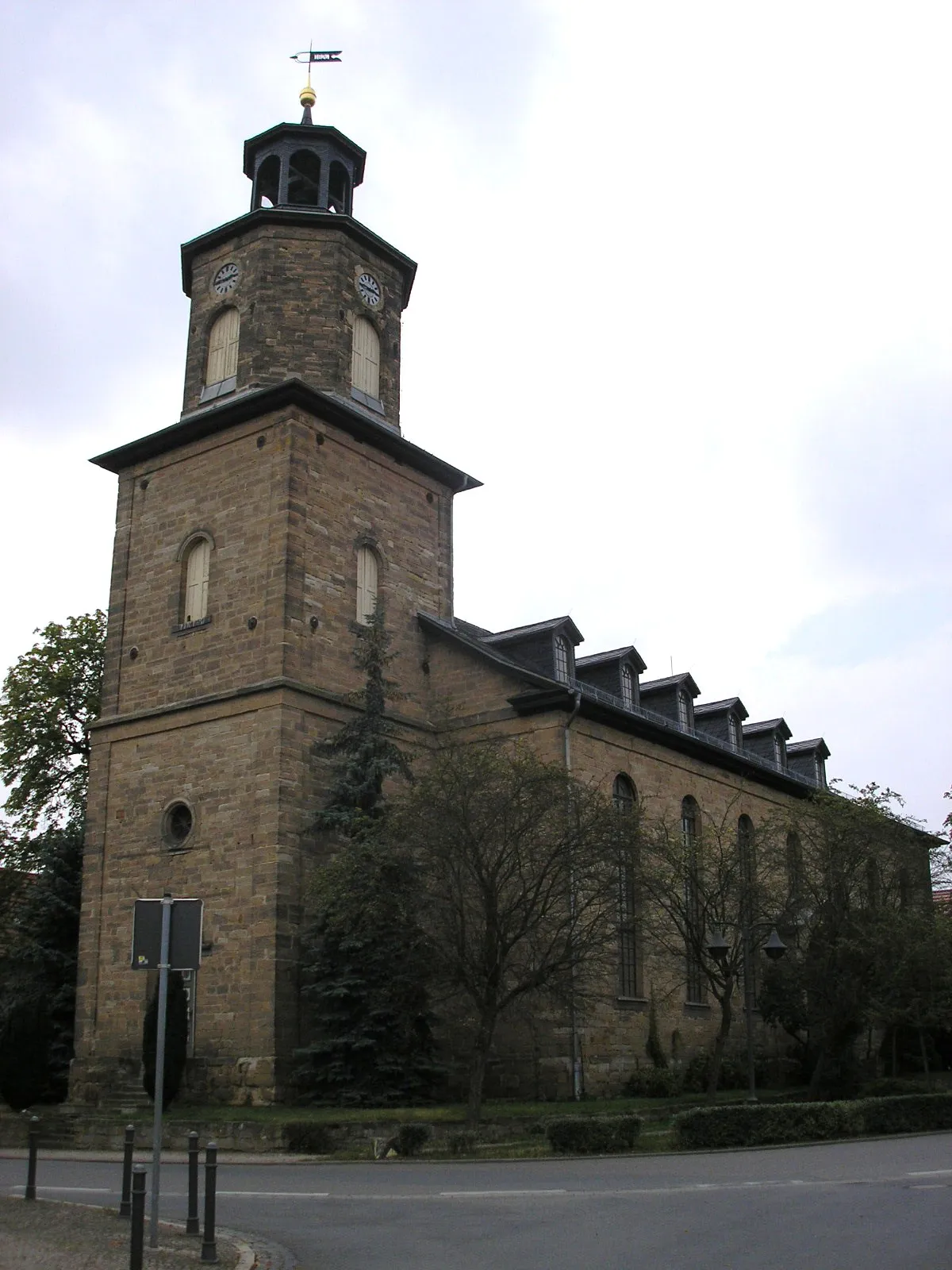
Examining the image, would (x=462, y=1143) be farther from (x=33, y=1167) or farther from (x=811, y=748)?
(x=811, y=748)

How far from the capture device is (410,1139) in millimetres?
19484

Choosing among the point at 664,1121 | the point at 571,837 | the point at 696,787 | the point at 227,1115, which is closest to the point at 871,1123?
the point at 664,1121

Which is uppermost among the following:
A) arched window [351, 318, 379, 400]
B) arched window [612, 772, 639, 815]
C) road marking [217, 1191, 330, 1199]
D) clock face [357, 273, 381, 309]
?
clock face [357, 273, 381, 309]

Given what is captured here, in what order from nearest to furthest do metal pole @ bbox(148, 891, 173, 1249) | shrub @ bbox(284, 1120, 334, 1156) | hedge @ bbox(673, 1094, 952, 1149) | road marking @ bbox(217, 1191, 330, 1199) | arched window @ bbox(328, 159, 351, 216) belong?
metal pole @ bbox(148, 891, 173, 1249) → road marking @ bbox(217, 1191, 330, 1199) → hedge @ bbox(673, 1094, 952, 1149) → shrub @ bbox(284, 1120, 334, 1156) → arched window @ bbox(328, 159, 351, 216)

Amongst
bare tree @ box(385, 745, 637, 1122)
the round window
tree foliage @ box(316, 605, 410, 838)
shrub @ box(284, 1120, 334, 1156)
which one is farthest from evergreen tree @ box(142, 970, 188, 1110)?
bare tree @ box(385, 745, 637, 1122)

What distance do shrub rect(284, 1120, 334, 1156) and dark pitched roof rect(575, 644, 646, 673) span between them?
1761cm

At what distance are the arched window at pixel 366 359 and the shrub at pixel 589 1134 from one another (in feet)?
64.9

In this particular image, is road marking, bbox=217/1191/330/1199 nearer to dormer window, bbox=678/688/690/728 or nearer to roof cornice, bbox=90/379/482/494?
roof cornice, bbox=90/379/482/494

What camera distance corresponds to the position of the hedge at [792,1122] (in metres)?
19.1

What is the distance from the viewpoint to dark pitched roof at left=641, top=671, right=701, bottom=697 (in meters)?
38.2

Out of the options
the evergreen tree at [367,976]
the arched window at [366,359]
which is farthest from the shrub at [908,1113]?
the arched window at [366,359]

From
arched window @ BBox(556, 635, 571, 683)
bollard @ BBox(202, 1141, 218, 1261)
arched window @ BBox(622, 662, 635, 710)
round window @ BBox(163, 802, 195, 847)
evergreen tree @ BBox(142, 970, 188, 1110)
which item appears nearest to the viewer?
bollard @ BBox(202, 1141, 218, 1261)

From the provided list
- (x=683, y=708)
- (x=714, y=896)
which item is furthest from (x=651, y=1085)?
(x=683, y=708)

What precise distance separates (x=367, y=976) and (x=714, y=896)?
25.1 ft
